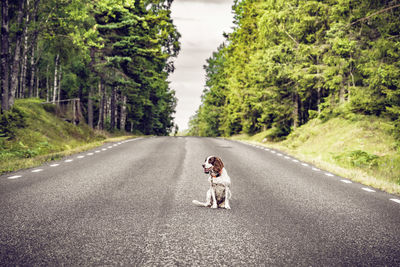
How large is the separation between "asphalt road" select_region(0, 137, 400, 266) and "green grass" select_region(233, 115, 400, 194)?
2296 mm

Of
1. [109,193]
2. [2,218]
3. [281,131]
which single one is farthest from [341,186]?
[281,131]

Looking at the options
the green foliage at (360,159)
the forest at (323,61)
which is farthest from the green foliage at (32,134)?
the forest at (323,61)

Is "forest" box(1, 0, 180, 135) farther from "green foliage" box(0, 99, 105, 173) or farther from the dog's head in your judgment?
the dog's head

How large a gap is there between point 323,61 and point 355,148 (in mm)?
7543

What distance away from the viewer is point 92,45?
21.1m

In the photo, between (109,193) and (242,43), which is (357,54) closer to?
(109,193)

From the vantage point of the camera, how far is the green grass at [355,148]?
9580 millimetres

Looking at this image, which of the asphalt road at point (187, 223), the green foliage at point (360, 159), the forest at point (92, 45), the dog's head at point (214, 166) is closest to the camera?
the asphalt road at point (187, 223)

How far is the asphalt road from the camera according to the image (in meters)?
3.25

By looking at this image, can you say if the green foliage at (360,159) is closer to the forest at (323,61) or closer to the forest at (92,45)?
the forest at (323,61)

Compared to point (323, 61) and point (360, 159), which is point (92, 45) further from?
point (360, 159)

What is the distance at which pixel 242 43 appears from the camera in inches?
1503

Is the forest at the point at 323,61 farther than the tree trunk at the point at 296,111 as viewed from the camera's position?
No

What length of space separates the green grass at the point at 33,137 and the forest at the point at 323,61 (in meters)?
13.0
